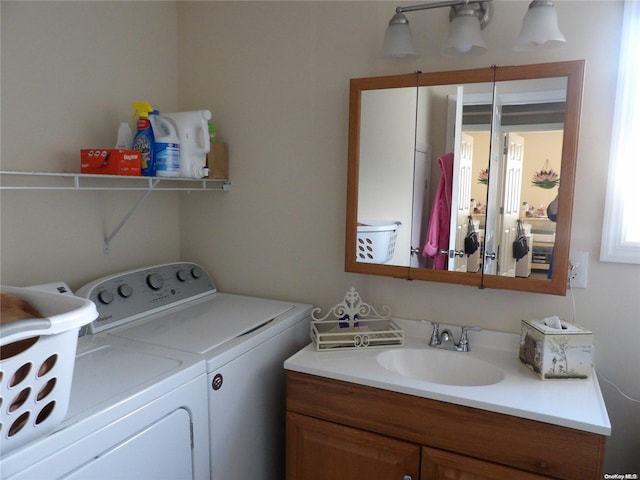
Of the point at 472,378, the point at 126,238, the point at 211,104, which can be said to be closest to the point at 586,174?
the point at 472,378

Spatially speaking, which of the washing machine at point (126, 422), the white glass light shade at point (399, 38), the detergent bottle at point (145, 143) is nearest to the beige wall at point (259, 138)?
the white glass light shade at point (399, 38)

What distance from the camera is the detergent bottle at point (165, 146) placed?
178 centimetres

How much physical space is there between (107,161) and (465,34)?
1375 millimetres

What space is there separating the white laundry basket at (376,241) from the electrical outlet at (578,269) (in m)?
0.66

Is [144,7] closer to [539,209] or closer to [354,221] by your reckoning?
[354,221]

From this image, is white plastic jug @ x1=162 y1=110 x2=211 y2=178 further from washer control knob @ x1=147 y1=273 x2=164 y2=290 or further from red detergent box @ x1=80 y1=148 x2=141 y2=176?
washer control knob @ x1=147 y1=273 x2=164 y2=290

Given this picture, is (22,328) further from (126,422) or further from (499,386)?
(499,386)

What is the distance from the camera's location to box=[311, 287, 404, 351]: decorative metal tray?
1.77 metres

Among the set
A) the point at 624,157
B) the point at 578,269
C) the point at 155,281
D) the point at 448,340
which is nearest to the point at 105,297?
the point at 155,281

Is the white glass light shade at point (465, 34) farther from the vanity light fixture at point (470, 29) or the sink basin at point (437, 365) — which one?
the sink basin at point (437, 365)

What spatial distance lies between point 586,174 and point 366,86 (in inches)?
35.2

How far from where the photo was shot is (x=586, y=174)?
1.60m

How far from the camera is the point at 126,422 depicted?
115cm

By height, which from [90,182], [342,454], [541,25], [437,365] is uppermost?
[541,25]
